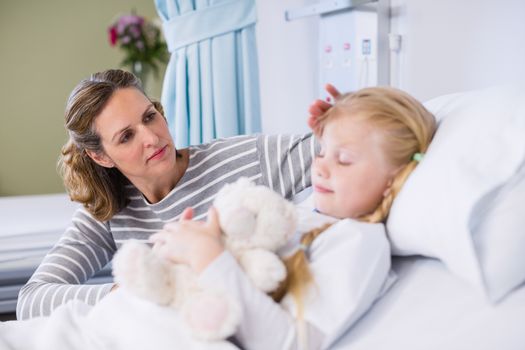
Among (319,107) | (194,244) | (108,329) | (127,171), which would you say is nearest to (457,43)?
(319,107)

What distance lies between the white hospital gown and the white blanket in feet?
0.20

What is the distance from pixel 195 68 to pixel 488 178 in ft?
5.39

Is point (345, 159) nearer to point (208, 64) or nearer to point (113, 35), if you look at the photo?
point (208, 64)

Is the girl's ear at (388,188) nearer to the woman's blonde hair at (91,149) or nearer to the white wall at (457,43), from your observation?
the woman's blonde hair at (91,149)

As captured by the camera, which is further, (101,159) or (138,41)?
(138,41)

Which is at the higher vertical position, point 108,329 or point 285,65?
point 285,65

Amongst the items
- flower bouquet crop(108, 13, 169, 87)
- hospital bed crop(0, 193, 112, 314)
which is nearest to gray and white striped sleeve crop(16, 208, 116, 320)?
hospital bed crop(0, 193, 112, 314)

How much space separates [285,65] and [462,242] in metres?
2.36

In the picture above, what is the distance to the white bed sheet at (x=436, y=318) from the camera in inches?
33.0

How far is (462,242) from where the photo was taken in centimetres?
86

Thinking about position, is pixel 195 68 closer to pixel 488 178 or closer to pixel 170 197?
pixel 170 197

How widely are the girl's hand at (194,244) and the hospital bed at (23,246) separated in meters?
1.24

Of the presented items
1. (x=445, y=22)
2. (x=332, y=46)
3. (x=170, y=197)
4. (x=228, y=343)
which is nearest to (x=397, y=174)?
(x=228, y=343)

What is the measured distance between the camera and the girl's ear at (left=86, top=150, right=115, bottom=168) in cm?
154
